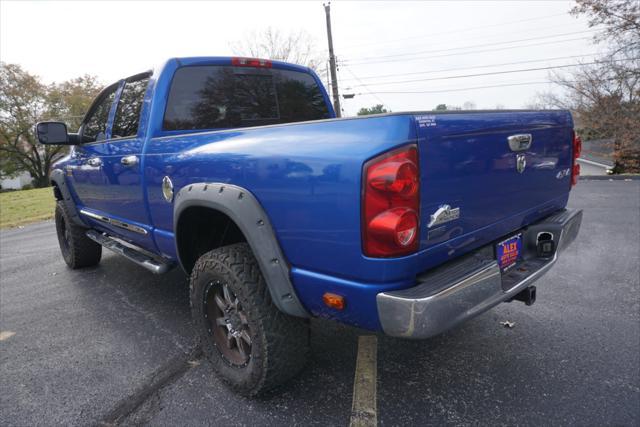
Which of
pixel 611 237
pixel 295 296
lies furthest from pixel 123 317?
pixel 611 237

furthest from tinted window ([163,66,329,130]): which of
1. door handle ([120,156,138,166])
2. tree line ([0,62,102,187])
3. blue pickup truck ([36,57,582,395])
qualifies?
tree line ([0,62,102,187])

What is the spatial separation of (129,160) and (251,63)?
47.3 inches

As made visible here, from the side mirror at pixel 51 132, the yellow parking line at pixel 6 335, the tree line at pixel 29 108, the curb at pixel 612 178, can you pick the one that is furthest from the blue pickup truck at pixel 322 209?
the tree line at pixel 29 108

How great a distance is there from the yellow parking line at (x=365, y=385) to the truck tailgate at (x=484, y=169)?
0.98 metres

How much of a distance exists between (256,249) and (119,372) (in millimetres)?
1427

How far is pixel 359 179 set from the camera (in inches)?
61.2

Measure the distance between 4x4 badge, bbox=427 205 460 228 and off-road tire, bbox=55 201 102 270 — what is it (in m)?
4.20

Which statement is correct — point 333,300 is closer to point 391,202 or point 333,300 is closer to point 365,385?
point 391,202

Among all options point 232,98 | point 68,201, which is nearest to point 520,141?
point 232,98

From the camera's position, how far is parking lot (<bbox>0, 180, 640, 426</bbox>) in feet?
6.90

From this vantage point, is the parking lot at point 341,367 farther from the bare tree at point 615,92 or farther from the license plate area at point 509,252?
the bare tree at point 615,92

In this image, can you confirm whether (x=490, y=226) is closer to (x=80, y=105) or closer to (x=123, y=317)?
(x=123, y=317)

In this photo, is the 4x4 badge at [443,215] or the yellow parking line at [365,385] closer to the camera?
the 4x4 badge at [443,215]

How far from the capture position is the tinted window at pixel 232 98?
293 centimetres
